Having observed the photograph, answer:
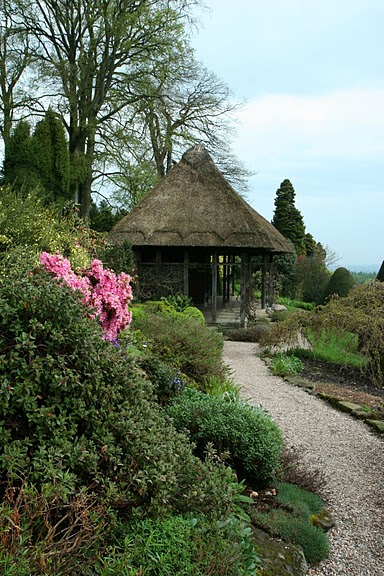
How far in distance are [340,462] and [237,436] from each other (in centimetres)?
171

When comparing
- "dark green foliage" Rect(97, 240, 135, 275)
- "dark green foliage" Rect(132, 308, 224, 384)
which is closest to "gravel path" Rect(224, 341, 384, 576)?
"dark green foliage" Rect(132, 308, 224, 384)

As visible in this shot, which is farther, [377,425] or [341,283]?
[341,283]

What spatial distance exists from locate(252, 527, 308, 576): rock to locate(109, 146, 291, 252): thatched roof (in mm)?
11474

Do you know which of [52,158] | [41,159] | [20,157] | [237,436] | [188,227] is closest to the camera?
[237,436]

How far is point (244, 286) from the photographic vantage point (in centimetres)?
1536

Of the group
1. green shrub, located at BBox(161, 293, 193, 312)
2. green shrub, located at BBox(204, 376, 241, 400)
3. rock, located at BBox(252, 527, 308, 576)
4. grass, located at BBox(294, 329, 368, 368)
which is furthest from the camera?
green shrub, located at BBox(161, 293, 193, 312)

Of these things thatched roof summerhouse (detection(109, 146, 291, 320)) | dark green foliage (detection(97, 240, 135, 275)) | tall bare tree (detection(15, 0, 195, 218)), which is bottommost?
dark green foliage (detection(97, 240, 135, 275))

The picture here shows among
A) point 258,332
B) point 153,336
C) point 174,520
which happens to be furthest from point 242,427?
point 258,332

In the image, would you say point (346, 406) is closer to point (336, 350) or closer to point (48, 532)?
point (336, 350)

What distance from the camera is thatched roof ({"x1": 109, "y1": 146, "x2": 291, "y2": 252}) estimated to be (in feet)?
48.6

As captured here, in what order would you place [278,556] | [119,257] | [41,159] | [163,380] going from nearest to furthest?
[278,556], [163,380], [119,257], [41,159]

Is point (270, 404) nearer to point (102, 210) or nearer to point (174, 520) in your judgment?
point (174, 520)

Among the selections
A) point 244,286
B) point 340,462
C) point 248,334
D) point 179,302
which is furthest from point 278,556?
point 244,286

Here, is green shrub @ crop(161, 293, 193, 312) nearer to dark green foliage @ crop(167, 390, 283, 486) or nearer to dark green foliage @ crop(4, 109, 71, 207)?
dark green foliage @ crop(4, 109, 71, 207)
